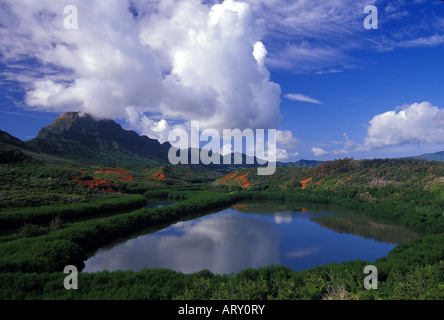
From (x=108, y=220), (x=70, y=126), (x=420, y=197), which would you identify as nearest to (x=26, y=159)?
(x=108, y=220)

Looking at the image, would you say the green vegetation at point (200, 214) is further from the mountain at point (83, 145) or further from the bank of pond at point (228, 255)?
the mountain at point (83, 145)

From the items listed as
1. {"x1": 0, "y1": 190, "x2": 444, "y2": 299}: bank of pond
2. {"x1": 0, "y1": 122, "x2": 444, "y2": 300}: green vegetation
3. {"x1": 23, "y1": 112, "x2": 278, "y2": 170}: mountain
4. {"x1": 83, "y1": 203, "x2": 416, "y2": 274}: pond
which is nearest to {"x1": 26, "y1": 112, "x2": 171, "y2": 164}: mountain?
{"x1": 23, "y1": 112, "x2": 278, "y2": 170}: mountain

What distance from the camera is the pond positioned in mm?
19094

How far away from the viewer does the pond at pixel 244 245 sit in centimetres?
1909

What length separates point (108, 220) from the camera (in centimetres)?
2670

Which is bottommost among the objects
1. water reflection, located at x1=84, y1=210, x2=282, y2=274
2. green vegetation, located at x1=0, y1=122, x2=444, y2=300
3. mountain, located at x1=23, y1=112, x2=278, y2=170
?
water reflection, located at x1=84, y1=210, x2=282, y2=274

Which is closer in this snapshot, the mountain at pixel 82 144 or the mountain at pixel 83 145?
the mountain at pixel 83 145

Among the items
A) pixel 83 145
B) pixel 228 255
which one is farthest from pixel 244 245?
pixel 83 145

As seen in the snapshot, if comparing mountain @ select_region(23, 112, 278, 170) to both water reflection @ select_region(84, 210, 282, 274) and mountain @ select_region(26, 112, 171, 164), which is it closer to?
mountain @ select_region(26, 112, 171, 164)

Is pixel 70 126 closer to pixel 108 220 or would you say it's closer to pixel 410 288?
pixel 108 220

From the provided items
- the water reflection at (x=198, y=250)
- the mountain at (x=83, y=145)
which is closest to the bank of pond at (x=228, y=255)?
the water reflection at (x=198, y=250)

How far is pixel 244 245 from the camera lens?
Result: 2378 centimetres

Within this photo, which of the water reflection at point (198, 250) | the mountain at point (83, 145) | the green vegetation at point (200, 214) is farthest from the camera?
the mountain at point (83, 145)
